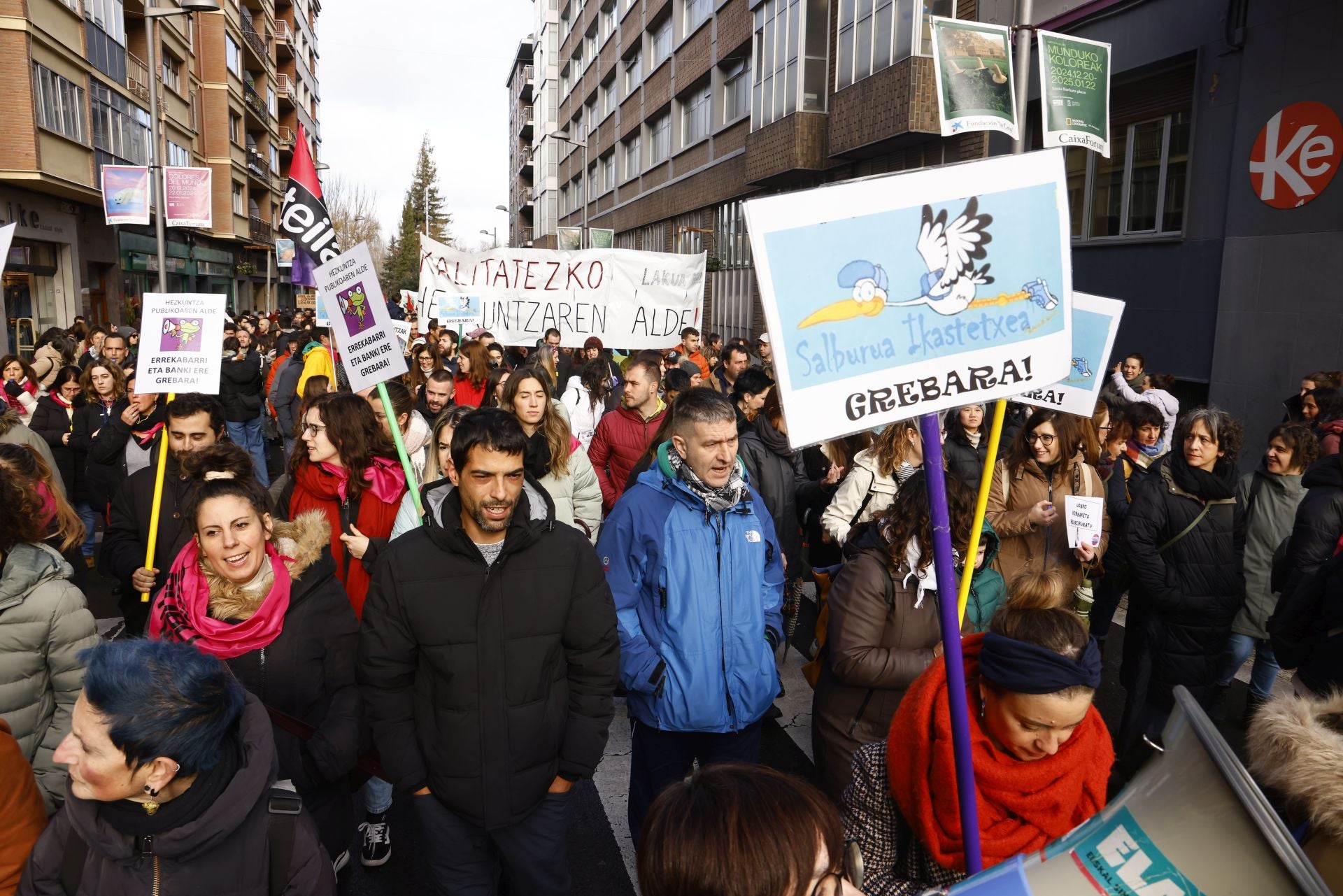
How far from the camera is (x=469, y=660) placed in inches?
105

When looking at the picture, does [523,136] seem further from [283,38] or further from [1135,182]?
[1135,182]

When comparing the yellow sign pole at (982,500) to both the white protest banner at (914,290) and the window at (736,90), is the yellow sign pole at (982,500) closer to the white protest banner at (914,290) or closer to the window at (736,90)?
the white protest banner at (914,290)

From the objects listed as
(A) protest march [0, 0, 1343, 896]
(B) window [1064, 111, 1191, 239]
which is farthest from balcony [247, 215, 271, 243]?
(B) window [1064, 111, 1191, 239]

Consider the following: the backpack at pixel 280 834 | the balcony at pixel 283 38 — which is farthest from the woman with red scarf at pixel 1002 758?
the balcony at pixel 283 38

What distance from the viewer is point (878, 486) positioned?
498cm

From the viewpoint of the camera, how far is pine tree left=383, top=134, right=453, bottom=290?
7962cm

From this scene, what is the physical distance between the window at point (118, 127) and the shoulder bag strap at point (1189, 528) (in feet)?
Result: 91.9

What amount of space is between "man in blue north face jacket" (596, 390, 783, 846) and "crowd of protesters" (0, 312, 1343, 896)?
0.01 meters

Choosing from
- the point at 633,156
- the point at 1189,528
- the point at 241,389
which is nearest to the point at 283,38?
the point at 633,156

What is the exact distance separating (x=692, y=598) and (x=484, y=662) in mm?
797

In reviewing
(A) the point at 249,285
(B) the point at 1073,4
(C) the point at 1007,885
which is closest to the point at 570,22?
(A) the point at 249,285

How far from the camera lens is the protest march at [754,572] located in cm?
189

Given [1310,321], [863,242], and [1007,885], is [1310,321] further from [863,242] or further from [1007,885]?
[1007,885]

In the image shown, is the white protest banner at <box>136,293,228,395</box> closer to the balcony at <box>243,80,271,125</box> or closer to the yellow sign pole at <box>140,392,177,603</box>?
the yellow sign pole at <box>140,392,177,603</box>
